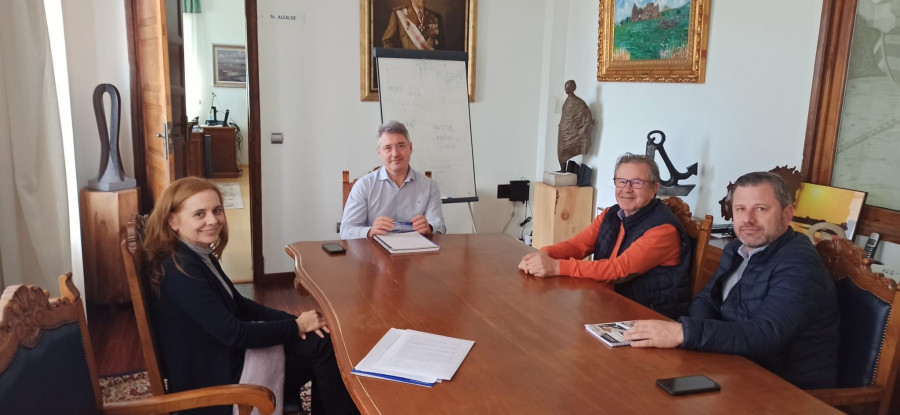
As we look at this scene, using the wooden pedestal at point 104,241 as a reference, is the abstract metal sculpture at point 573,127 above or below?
above

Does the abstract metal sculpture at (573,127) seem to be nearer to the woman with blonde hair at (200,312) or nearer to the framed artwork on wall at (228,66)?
the woman with blonde hair at (200,312)

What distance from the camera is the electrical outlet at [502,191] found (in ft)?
15.5

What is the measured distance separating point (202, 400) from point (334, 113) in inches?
115

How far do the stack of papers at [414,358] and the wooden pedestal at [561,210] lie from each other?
8.56 feet

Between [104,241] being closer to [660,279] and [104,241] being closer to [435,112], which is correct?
[435,112]

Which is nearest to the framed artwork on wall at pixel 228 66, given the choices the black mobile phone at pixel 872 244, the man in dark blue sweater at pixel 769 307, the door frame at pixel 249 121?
the door frame at pixel 249 121

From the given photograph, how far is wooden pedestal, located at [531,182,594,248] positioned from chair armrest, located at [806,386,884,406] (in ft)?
8.23

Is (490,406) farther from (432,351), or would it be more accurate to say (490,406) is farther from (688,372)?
(688,372)

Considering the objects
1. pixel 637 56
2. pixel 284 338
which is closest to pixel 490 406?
pixel 284 338

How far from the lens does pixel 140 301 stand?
1568 millimetres

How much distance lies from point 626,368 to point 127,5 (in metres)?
3.60

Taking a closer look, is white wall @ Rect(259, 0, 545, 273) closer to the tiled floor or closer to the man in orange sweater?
the tiled floor

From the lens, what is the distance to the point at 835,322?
65.1 inches

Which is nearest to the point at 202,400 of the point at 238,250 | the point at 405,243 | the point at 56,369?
the point at 56,369
